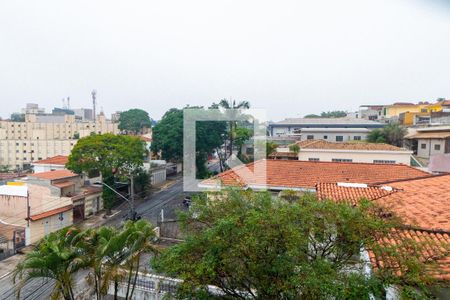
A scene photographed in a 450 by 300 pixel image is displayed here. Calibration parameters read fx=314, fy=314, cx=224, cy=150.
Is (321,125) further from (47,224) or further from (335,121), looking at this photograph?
(47,224)

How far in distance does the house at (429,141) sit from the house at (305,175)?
10.6 meters

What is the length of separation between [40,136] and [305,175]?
2171 inches

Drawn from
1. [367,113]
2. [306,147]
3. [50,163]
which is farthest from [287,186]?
[367,113]

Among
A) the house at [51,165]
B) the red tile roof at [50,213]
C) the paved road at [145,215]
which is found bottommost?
the paved road at [145,215]

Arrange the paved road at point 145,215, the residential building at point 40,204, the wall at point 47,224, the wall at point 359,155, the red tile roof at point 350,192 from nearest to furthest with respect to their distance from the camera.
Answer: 1. the red tile roof at point 350,192
2. the paved road at point 145,215
3. the wall at point 47,224
4. the residential building at point 40,204
5. the wall at point 359,155

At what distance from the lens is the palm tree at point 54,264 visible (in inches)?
230

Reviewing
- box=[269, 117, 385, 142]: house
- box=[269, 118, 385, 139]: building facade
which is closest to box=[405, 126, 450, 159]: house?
box=[269, 117, 385, 142]: house

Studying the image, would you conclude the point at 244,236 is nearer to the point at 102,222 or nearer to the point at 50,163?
the point at 102,222

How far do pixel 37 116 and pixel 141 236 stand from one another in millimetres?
70315

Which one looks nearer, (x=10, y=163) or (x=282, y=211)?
(x=282, y=211)

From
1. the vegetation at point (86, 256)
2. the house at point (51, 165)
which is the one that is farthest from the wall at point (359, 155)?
the house at point (51, 165)

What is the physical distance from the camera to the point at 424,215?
6.14 meters

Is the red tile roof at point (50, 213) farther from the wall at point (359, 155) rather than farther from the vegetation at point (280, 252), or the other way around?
the wall at point (359, 155)

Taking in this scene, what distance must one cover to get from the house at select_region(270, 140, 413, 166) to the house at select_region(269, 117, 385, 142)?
10.7m
